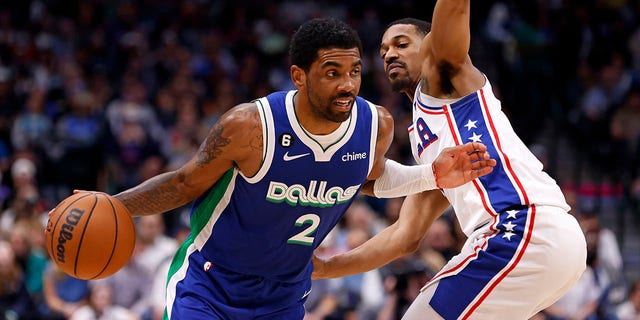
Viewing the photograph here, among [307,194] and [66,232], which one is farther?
[307,194]

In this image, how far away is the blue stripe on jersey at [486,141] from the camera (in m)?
4.50

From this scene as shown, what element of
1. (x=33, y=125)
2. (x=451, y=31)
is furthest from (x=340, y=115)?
(x=33, y=125)

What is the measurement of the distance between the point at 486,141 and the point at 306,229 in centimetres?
102

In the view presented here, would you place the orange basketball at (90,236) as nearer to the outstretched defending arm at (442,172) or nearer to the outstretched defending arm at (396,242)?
the outstretched defending arm at (396,242)

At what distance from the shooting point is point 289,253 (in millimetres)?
4773

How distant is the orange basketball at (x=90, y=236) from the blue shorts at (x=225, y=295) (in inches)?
14.9

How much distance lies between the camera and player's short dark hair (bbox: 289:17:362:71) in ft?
14.8

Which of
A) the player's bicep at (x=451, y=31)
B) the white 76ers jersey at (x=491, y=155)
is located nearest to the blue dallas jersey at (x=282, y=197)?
the white 76ers jersey at (x=491, y=155)

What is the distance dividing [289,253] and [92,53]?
31.3ft

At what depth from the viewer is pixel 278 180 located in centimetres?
461

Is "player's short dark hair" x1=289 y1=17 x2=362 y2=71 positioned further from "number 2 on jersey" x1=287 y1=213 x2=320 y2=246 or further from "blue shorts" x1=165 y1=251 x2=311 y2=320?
"blue shorts" x1=165 y1=251 x2=311 y2=320

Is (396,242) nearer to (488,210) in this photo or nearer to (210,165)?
(488,210)

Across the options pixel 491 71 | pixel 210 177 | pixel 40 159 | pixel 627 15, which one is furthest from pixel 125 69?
pixel 210 177

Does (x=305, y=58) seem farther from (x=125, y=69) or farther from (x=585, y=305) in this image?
(x=125, y=69)
